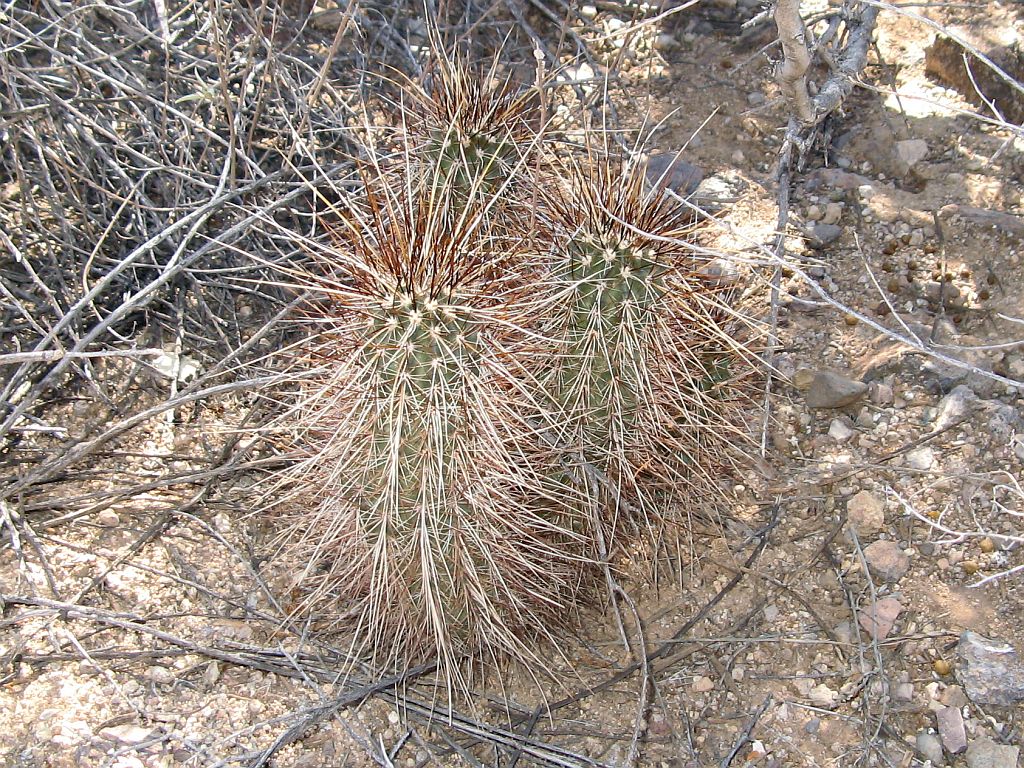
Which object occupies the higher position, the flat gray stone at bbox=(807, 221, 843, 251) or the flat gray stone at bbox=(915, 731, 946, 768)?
the flat gray stone at bbox=(807, 221, 843, 251)

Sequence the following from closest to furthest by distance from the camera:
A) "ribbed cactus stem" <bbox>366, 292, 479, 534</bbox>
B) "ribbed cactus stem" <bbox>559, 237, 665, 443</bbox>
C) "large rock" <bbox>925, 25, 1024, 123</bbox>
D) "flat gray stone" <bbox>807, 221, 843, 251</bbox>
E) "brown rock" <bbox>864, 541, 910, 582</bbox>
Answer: "ribbed cactus stem" <bbox>366, 292, 479, 534</bbox>, "ribbed cactus stem" <bbox>559, 237, 665, 443</bbox>, "brown rock" <bbox>864, 541, 910, 582</bbox>, "flat gray stone" <bbox>807, 221, 843, 251</bbox>, "large rock" <bbox>925, 25, 1024, 123</bbox>

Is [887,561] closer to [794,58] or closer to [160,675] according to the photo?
[794,58]

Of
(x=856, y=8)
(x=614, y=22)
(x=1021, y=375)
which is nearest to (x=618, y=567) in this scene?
(x=1021, y=375)

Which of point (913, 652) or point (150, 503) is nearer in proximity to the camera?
point (913, 652)

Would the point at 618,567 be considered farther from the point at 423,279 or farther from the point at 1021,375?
the point at 1021,375

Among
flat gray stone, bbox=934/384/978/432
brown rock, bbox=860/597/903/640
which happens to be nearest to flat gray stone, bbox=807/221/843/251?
flat gray stone, bbox=934/384/978/432

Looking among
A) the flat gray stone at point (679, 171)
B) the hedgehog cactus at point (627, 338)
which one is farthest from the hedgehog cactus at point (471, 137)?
the flat gray stone at point (679, 171)

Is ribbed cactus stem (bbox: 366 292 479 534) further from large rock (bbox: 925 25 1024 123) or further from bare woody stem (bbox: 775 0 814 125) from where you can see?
large rock (bbox: 925 25 1024 123)
